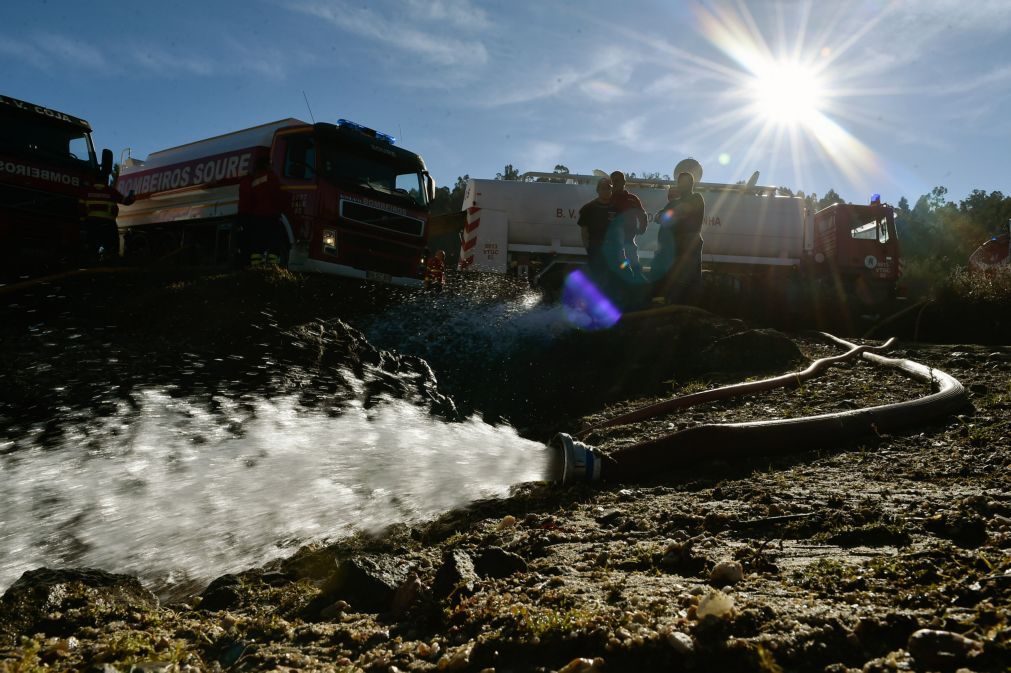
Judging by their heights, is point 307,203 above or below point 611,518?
above

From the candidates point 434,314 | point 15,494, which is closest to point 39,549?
point 15,494

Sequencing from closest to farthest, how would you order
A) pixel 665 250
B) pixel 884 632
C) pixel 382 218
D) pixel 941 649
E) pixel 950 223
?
pixel 941 649
pixel 884 632
pixel 665 250
pixel 382 218
pixel 950 223

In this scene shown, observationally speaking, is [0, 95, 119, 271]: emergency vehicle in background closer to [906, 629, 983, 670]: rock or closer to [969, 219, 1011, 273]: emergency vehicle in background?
[906, 629, 983, 670]: rock

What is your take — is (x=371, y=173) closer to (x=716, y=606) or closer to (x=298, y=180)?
(x=298, y=180)

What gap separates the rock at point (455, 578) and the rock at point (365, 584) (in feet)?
Result: 0.54

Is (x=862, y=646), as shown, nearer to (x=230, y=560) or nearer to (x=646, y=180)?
(x=230, y=560)

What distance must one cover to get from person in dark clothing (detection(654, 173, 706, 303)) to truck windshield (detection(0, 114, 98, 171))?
29.5ft

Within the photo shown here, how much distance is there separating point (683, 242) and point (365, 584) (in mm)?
7282

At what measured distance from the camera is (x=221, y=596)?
2316mm

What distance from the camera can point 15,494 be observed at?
11.0 feet

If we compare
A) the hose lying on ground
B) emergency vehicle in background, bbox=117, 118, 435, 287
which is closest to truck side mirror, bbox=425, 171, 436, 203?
emergency vehicle in background, bbox=117, 118, 435, 287

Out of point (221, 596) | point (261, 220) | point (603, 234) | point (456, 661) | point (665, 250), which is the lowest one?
point (221, 596)

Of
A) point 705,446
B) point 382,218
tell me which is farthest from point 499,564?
point 382,218

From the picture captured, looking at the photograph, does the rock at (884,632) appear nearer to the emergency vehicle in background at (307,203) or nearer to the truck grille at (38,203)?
the emergency vehicle in background at (307,203)
